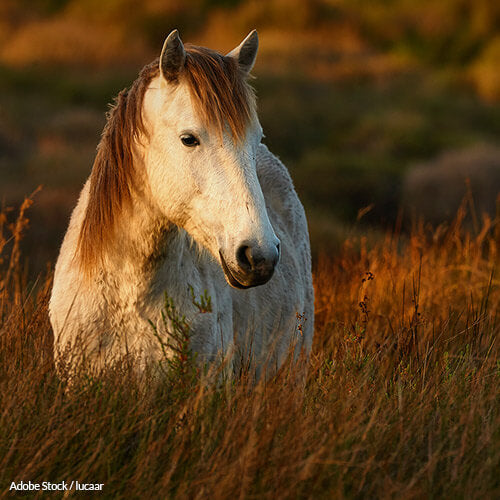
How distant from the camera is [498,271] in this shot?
5863 mm

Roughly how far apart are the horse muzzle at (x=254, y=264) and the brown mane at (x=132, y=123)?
48 cm

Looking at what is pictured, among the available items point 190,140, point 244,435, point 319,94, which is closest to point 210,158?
point 190,140

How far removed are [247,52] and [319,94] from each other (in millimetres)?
17778

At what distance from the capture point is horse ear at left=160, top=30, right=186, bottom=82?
258 centimetres

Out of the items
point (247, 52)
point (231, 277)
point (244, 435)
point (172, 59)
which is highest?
point (247, 52)

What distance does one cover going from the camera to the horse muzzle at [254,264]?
230cm

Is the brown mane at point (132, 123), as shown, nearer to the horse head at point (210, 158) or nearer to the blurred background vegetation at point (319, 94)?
the horse head at point (210, 158)

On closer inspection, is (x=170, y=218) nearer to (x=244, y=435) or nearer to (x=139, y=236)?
(x=139, y=236)

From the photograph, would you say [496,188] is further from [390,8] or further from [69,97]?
[390,8]

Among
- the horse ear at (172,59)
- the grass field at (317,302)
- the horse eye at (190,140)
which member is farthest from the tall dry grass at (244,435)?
the horse ear at (172,59)

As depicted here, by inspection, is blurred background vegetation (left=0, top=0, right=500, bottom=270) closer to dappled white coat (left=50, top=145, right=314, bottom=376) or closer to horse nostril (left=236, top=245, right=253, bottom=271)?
dappled white coat (left=50, top=145, right=314, bottom=376)

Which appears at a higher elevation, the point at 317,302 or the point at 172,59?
the point at 172,59

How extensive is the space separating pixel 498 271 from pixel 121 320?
406cm

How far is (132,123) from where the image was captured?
275 cm
